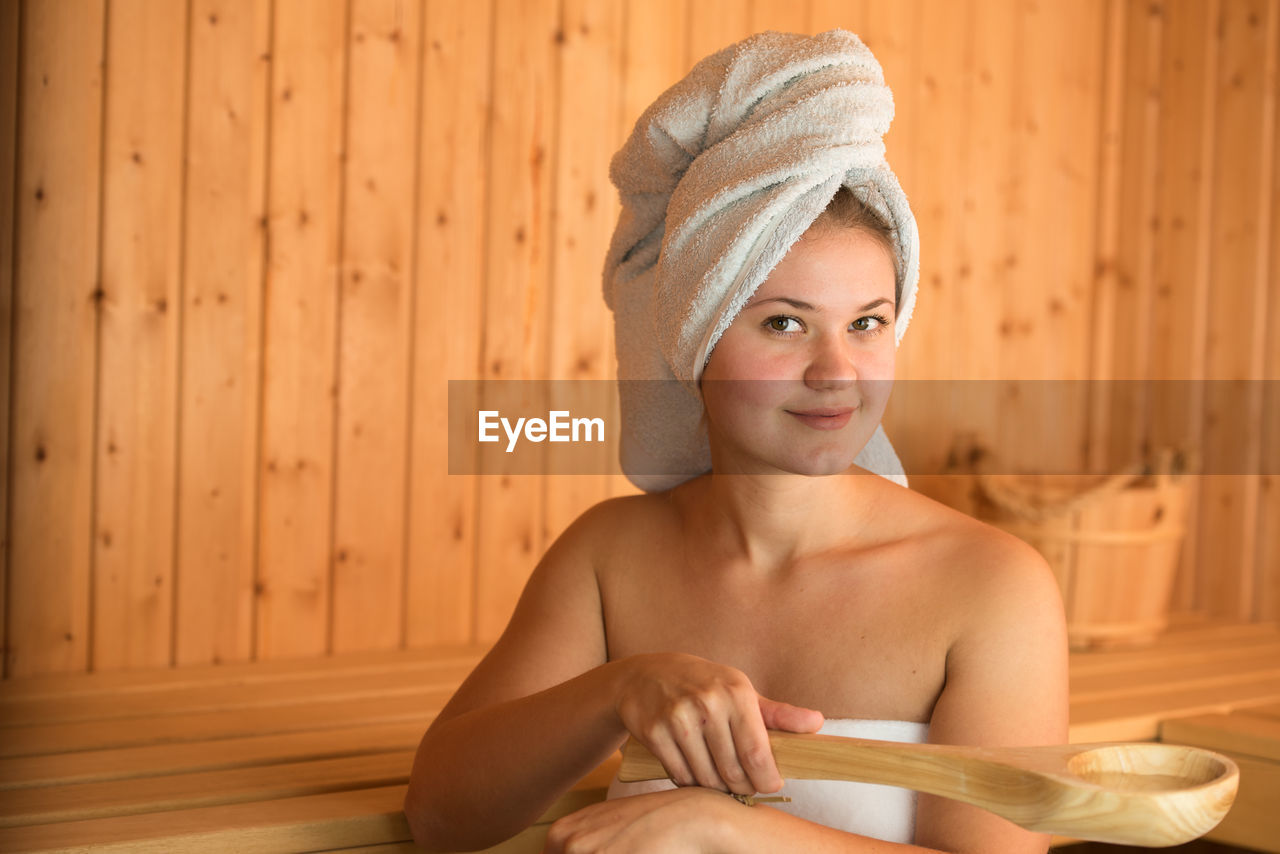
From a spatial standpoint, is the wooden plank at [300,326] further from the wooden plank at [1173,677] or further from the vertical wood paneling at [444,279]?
the wooden plank at [1173,677]

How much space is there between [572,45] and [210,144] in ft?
2.64

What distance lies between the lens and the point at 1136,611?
2754 mm

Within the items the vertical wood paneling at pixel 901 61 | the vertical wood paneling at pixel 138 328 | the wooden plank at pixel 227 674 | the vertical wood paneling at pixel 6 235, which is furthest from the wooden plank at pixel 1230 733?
the vertical wood paneling at pixel 6 235

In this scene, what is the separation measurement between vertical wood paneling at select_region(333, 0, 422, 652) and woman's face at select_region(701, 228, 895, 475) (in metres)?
1.39

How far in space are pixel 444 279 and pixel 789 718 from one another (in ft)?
5.68

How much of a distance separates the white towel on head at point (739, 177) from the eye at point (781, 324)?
4 centimetres

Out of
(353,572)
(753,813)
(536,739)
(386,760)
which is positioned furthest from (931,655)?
(353,572)

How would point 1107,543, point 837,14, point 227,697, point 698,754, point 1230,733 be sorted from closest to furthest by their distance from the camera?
1. point 698,754
2. point 1230,733
3. point 227,697
4. point 1107,543
5. point 837,14

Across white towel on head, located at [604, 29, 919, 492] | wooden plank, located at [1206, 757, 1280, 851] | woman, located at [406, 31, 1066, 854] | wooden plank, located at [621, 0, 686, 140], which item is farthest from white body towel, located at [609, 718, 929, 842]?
wooden plank, located at [621, 0, 686, 140]

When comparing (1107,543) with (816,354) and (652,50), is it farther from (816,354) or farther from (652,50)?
(816,354)

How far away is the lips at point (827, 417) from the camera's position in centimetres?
119

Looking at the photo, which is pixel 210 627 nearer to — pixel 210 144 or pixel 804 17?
pixel 210 144

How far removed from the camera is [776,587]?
133cm

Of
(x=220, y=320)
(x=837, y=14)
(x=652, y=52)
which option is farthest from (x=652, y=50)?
(x=220, y=320)
